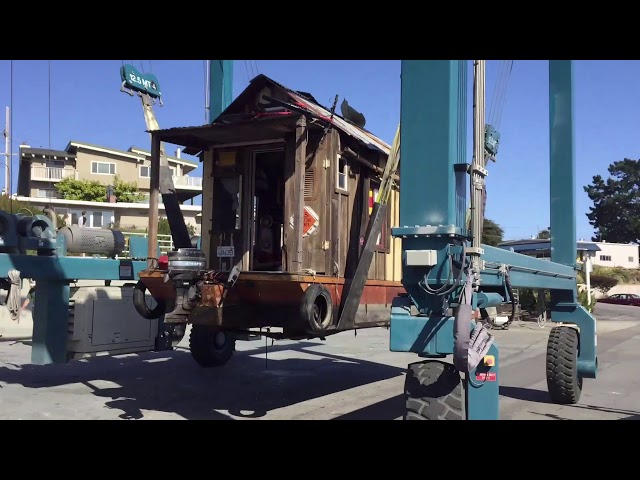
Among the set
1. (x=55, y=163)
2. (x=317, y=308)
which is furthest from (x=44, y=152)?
Result: (x=317, y=308)

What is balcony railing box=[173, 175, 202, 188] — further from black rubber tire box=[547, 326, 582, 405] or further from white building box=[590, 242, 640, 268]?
white building box=[590, 242, 640, 268]

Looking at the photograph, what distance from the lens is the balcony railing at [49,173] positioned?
47.9 m

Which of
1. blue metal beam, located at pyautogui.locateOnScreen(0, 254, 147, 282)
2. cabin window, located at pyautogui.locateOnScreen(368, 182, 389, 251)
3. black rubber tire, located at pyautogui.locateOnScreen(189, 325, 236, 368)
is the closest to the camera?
blue metal beam, located at pyautogui.locateOnScreen(0, 254, 147, 282)

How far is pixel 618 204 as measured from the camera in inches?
3105

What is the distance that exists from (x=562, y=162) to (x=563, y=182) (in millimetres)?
313

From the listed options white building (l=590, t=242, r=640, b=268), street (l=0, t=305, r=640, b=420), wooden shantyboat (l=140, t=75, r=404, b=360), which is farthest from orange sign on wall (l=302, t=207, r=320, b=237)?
white building (l=590, t=242, r=640, b=268)

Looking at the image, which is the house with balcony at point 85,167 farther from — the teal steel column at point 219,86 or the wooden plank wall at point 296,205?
the wooden plank wall at point 296,205

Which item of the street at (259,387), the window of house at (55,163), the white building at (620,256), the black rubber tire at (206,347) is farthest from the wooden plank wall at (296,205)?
the white building at (620,256)

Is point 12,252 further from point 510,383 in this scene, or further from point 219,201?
point 510,383

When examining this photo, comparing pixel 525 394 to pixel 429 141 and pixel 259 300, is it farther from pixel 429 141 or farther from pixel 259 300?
pixel 429 141

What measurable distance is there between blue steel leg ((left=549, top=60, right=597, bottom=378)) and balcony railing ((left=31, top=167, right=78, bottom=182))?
1770 inches

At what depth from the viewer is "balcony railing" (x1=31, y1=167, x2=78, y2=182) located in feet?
157

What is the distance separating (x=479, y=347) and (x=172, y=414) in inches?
180

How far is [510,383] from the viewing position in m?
10.5
